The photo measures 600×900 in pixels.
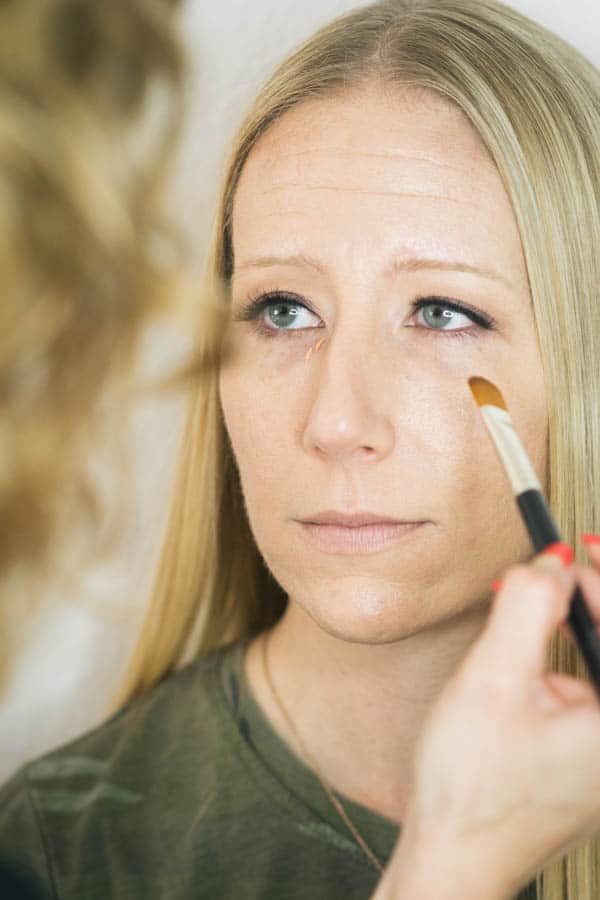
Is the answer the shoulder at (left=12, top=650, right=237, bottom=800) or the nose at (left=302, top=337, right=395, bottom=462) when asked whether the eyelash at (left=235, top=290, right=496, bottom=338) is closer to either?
the nose at (left=302, top=337, right=395, bottom=462)

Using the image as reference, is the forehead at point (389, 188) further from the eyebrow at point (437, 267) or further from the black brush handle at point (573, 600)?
the black brush handle at point (573, 600)

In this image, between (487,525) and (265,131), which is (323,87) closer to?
(265,131)

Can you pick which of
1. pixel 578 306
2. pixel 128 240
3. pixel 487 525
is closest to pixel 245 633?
pixel 487 525

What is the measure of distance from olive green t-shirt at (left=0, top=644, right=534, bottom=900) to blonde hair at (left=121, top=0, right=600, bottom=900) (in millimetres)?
191

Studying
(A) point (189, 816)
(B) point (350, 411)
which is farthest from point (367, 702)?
(B) point (350, 411)

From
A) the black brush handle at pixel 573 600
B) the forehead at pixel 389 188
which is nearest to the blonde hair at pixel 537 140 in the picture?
the forehead at pixel 389 188

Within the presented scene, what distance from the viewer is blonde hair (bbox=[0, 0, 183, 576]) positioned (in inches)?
20.0

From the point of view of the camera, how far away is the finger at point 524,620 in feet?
1.77

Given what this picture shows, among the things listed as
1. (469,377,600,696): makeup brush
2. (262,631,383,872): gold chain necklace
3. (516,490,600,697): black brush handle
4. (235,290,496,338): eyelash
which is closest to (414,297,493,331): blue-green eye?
(235,290,496,338): eyelash

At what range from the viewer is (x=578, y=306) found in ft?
2.70

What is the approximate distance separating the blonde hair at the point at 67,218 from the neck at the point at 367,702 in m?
0.40

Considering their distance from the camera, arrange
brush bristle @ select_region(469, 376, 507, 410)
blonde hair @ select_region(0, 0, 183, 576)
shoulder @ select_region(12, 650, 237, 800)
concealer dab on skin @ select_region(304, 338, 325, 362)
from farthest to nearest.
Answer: shoulder @ select_region(12, 650, 237, 800) → concealer dab on skin @ select_region(304, 338, 325, 362) → brush bristle @ select_region(469, 376, 507, 410) → blonde hair @ select_region(0, 0, 183, 576)

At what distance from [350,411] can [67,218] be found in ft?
0.99

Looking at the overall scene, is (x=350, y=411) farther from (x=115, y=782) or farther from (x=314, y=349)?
(x=115, y=782)
